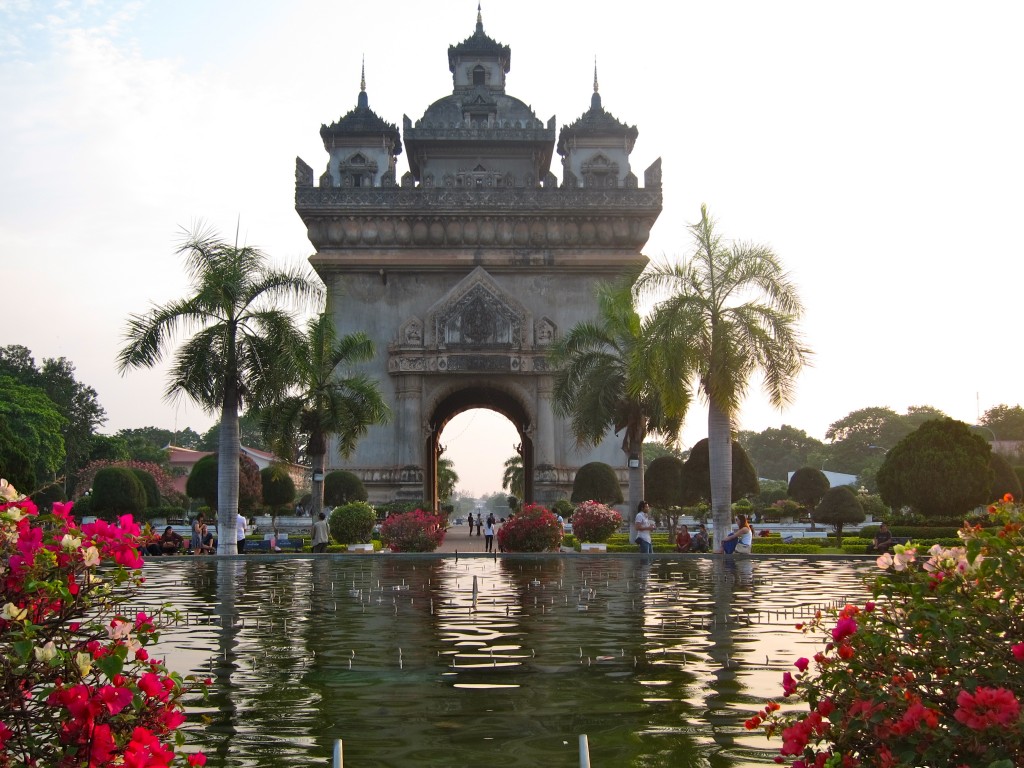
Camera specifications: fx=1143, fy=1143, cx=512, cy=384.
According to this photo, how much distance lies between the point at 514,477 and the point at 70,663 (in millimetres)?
84592

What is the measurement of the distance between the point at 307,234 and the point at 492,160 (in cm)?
916

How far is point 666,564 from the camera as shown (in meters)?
22.2

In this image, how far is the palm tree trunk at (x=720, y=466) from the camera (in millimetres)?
25109

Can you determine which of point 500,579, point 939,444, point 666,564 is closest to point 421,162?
point 939,444

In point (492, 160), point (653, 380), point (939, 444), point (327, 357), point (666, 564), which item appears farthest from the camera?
point (492, 160)

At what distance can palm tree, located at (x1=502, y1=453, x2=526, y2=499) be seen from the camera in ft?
280

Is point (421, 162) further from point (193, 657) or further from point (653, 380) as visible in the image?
point (193, 657)

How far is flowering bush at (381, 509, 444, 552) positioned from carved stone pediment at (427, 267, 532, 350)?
614 inches

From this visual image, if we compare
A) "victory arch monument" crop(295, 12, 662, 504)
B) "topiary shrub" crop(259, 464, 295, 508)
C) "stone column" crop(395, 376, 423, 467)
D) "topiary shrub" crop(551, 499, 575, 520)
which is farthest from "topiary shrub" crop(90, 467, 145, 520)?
"topiary shrub" crop(551, 499, 575, 520)

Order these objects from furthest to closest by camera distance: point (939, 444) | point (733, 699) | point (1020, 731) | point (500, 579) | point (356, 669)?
point (939, 444) < point (500, 579) < point (356, 669) < point (733, 699) < point (1020, 731)

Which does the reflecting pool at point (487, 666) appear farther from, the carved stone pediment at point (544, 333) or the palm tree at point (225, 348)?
the carved stone pediment at point (544, 333)

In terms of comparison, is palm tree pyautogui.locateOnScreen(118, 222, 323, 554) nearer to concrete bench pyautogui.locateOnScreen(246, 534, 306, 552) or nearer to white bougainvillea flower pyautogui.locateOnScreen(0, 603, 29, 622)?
concrete bench pyautogui.locateOnScreen(246, 534, 306, 552)

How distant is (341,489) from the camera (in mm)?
38344

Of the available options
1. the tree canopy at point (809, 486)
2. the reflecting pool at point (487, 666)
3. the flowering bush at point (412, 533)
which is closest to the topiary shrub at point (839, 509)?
the tree canopy at point (809, 486)
